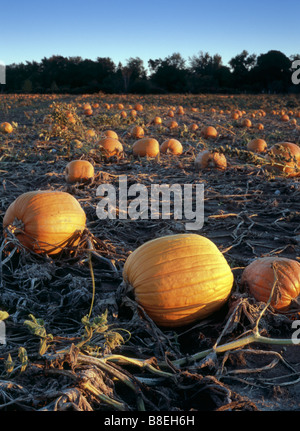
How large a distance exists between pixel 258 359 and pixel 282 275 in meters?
0.61

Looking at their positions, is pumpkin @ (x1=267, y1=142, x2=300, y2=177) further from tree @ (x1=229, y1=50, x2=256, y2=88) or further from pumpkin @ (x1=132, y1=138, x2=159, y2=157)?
tree @ (x1=229, y1=50, x2=256, y2=88)

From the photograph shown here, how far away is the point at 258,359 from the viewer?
2.15 m

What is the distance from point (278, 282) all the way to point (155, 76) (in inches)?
2010

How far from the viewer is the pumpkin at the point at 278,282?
2463 millimetres

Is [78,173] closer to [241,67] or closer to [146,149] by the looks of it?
[146,149]

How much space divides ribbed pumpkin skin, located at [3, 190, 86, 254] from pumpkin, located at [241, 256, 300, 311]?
1571 mm


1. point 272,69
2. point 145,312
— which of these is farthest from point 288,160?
point 272,69

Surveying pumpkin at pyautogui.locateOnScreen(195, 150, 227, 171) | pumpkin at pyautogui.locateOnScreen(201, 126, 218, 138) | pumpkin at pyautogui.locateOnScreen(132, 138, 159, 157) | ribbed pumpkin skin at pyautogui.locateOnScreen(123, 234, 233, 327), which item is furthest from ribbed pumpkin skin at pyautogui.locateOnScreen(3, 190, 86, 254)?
pumpkin at pyautogui.locateOnScreen(201, 126, 218, 138)

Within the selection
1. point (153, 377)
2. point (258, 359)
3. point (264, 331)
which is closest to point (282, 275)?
point (264, 331)

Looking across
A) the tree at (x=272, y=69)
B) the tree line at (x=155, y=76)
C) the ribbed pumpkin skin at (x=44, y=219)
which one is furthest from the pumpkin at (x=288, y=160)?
the tree at (x=272, y=69)

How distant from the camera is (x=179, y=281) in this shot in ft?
7.54

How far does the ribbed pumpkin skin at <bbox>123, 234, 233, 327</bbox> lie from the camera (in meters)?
2.29
